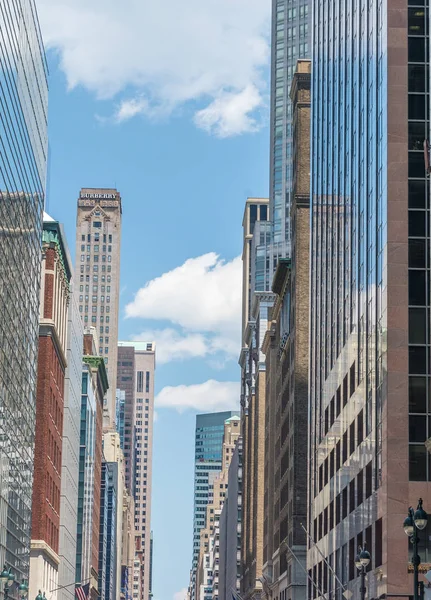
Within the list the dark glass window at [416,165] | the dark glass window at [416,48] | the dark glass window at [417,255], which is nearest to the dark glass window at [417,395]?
the dark glass window at [417,255]

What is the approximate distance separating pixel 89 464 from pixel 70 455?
2434cm

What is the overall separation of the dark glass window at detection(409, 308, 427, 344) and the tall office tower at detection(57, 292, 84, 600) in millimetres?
76495

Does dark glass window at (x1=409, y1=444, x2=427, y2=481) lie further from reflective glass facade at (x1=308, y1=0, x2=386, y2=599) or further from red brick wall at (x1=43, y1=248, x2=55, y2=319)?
red brick wall at (x1=43, y1=248, x2=55, y2=319)

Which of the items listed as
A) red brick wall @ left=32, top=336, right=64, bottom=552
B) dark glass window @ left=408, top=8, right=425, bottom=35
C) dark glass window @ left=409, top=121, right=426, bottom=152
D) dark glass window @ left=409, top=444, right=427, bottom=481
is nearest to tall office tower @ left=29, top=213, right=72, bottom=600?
red brick wall @ left=32, top=336, right=64, bottom=552

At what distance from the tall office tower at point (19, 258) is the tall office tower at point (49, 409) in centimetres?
1034

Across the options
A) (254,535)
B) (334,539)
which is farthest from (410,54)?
(254,535)

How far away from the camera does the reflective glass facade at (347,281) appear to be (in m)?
69.6

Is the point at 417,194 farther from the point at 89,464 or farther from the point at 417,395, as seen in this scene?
the point at 89,464

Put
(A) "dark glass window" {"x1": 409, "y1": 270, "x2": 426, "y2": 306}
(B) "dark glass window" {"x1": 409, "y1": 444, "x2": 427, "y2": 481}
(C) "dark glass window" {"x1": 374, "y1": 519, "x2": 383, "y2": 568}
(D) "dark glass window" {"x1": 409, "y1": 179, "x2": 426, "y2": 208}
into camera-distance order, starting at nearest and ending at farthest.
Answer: (B) "dark glass window" {"x1": 409, "y1": 444, "x2": 427, "y2": 481}
(C) "dark glass window" {"x1": 374, "y1": 519, "x2": 383, "y2": 568}
(A) "dark glass window" {"x1": 409, "y1": 270, "x2": 426, "y2": 306}
(D) "dark glass window" {"x1": 409, "y1": 179, "x2": 426, "y2": 208}

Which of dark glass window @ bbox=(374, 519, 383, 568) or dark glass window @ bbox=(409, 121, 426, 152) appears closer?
dark glass window @ bbox=(374, 519, 383, 568)

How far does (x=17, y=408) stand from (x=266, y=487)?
245 ft

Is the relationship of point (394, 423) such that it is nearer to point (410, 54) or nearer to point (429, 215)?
point (429, 215)

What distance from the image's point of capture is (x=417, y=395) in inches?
2539

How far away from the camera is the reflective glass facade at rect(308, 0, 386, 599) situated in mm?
69562
